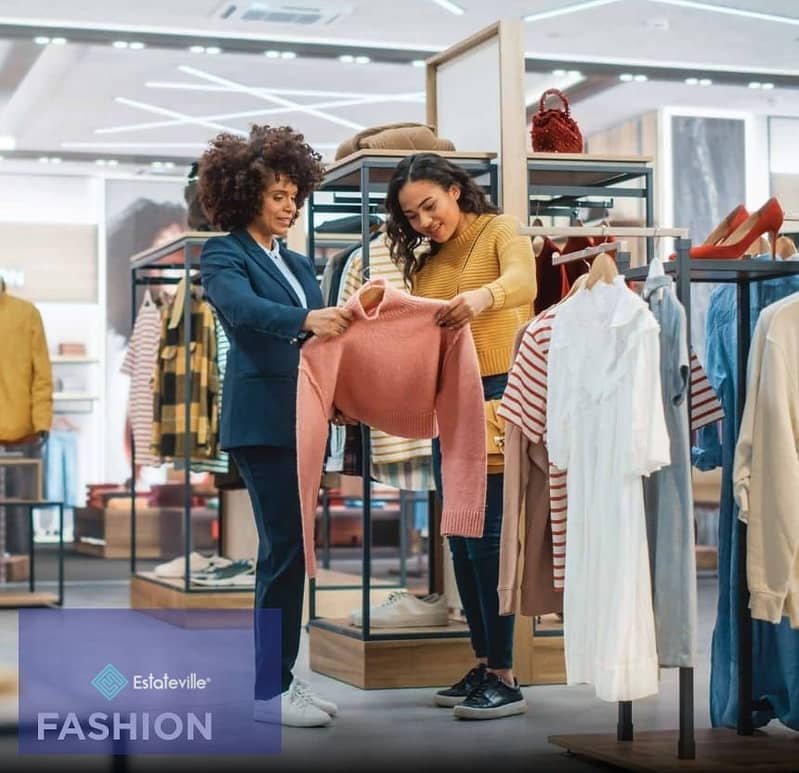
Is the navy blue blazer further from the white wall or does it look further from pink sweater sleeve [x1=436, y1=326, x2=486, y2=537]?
the white wall

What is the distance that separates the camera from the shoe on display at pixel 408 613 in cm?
480

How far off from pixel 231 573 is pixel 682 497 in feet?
12.5

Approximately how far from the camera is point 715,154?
1138cm

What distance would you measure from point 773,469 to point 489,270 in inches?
48.2

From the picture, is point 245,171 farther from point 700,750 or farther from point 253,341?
point 700,750

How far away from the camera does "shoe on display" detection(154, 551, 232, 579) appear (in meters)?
6.89

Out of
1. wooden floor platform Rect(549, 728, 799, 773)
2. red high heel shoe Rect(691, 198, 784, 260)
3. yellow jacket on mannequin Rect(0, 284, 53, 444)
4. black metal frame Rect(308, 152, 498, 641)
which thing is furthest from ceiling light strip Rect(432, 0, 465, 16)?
wooden floor platform Rect(549, 728, 799, 773)

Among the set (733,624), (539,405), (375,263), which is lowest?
(733,624)

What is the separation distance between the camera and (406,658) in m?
4.72

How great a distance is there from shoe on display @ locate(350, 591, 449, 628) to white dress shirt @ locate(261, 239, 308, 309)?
1245 mm

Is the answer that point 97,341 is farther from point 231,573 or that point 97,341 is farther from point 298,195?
point 298,195

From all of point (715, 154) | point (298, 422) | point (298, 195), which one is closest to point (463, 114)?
point (298, 195)

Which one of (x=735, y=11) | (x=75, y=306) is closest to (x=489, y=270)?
(x=735, y=11)

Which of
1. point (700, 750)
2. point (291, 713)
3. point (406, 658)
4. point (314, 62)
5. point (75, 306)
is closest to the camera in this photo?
point (700, 750)
